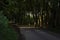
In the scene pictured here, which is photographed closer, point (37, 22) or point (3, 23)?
point (3, 23)

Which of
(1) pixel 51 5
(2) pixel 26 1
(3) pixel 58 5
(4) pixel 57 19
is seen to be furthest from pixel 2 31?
(4) pixel 57 19

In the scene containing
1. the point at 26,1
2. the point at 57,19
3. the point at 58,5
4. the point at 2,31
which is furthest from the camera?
the point at 57,19

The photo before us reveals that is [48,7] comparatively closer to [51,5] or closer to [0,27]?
[51,5]

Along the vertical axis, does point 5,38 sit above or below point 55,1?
below

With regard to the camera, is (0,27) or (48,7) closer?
(0,27)

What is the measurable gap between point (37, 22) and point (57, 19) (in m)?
20.8

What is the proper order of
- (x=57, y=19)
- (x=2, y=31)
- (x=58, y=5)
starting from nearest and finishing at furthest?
(x=2, y=31)
(x=58, y=5)
(x=57, y=19)

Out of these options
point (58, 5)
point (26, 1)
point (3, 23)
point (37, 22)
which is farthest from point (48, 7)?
point (3, 23)

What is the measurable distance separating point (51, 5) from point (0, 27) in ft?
101

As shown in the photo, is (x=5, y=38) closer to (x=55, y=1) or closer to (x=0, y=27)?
(x=0, y=27)

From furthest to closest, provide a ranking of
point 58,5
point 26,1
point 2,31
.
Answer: point 58,5 < point 26,1 < point 2,31

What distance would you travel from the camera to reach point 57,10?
38.1 m

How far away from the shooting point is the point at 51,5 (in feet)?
120

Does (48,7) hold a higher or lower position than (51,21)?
higher
